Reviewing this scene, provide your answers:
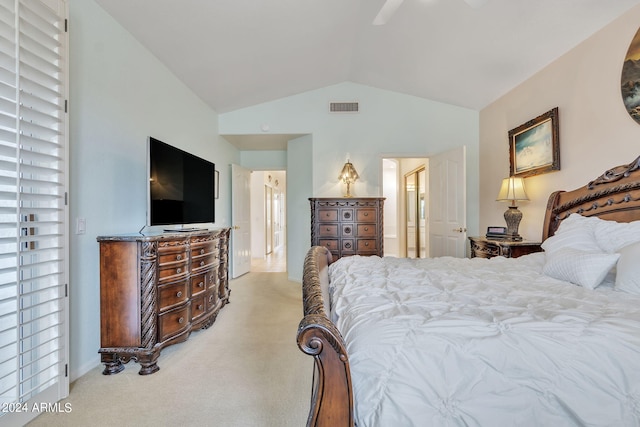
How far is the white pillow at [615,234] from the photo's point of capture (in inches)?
69.2

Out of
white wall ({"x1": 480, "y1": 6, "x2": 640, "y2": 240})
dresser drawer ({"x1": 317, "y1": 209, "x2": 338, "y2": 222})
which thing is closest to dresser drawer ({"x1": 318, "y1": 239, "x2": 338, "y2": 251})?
dresser drawer ({"x1": 317, "y1": 209, "x2": 338, "y2": 222})

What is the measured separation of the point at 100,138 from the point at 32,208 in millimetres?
967

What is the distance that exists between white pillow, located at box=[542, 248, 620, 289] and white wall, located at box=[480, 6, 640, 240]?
3.48 feet

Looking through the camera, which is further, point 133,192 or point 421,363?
point 133,192

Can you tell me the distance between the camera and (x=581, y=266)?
1653 mm

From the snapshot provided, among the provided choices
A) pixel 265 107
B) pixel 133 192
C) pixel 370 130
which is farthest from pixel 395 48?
pixel 133 192

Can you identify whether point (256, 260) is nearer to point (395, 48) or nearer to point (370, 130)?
point (370, 130)

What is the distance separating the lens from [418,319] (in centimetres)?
103

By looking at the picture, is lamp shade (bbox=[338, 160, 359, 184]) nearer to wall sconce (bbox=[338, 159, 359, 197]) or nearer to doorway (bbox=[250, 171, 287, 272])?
wall sconce (bbox=[338, 159, 359, 197])

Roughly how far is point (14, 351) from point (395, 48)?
428cm

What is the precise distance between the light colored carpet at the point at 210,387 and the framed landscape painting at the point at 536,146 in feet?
10.0

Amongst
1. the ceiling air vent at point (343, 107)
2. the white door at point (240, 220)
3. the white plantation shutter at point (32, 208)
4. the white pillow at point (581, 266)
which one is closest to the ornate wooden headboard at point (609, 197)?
the white pillow at point (581, 266)

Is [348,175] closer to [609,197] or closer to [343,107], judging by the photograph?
[343,107]

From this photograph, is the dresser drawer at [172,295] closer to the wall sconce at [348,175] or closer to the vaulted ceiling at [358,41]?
the vaulted ceiling at [358,41]
